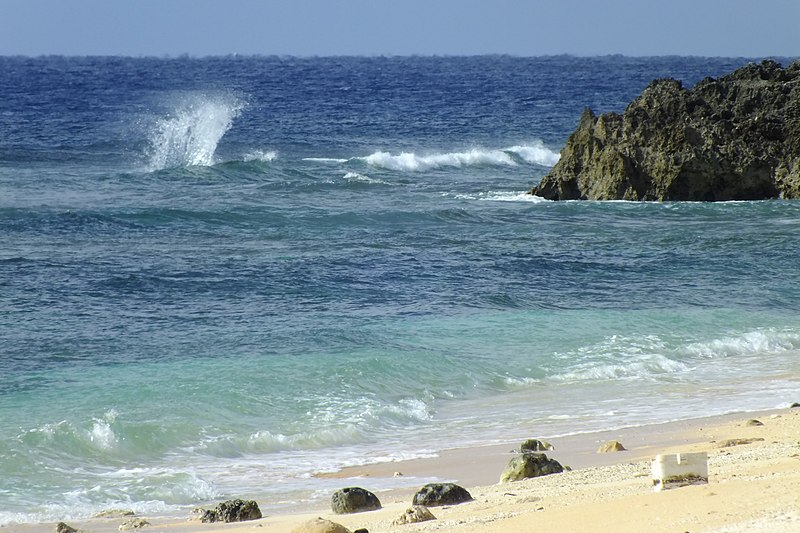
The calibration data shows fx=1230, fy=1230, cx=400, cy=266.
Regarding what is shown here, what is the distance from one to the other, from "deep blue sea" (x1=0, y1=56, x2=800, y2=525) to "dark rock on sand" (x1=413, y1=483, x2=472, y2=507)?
3.99 ft

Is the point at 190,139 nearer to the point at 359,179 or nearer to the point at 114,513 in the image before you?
the point at 359,179

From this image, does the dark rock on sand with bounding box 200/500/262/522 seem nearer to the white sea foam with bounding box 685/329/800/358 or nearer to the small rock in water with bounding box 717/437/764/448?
the small rock in water with bounding box 717/437/764/448

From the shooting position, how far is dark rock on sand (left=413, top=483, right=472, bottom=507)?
774 cm

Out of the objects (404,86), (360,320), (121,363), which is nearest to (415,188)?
(360,320)

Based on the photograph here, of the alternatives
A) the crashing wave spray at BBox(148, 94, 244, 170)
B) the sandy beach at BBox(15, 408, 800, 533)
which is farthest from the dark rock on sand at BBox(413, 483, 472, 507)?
the crashing wave spray at BBox(148, 94, 244, 170)

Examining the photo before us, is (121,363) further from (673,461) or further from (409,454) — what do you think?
(673,461)

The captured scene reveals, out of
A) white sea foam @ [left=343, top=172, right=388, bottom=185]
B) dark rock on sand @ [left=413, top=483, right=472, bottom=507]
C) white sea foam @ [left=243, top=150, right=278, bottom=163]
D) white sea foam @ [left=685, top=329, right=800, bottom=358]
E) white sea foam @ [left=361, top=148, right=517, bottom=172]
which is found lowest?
dark rock on sand @ [left=413, top=483, right=472, bottom=507]

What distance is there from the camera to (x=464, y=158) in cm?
3425

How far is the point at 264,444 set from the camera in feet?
34.7

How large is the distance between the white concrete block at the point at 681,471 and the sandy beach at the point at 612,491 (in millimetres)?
87

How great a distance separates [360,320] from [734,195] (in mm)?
12006

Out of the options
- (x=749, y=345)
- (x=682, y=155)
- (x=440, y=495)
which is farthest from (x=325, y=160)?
(x=440, y=495)

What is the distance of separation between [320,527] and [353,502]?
1214mm

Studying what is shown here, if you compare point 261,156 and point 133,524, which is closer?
point 133,524
